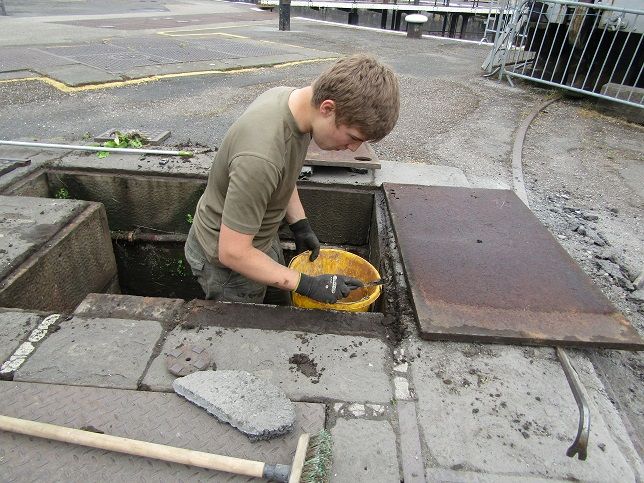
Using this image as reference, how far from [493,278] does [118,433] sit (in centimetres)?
196

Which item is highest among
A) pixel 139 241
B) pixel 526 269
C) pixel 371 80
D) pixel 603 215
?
pixel 371 80

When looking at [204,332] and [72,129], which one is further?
[72,129]

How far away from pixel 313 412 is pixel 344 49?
10.3 metres

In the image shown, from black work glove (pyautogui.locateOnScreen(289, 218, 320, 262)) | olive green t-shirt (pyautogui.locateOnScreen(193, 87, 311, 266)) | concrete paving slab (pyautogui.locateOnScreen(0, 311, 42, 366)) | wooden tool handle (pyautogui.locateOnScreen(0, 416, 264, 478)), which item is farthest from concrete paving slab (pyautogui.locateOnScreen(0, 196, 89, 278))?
black work glove (pyautogui.locateOnScreen(289, 218, 320, 262))

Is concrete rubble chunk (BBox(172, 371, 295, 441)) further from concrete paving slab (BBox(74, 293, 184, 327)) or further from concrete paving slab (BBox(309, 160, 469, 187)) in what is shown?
concrete paving slab (BBox(309, 160, 469, 187))

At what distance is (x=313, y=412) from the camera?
1695mm

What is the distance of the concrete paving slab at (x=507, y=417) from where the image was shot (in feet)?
5.13

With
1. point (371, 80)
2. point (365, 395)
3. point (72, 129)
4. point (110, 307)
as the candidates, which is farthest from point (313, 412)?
point (72, 129)

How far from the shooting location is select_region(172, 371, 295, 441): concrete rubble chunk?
5.13ft

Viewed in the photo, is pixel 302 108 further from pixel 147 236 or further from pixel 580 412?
pixel 147 236

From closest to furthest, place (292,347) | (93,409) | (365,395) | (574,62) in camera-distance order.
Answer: (93,409) → (365,395) → (292,347) → (574,62)

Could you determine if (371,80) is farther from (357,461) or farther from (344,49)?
(344,49)

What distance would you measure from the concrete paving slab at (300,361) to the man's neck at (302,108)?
37.8 inches

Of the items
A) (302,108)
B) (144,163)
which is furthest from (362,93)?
(144,163)
